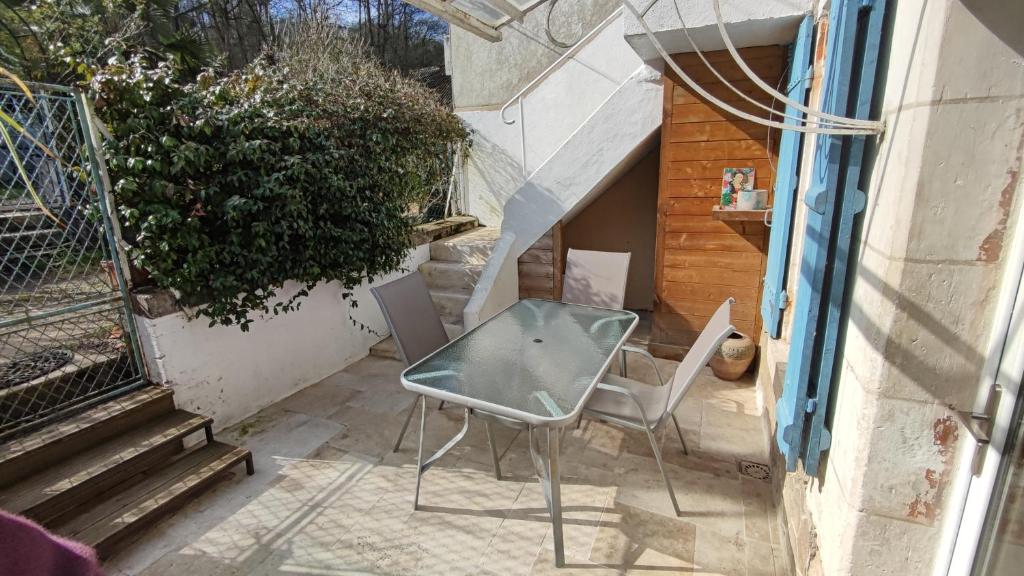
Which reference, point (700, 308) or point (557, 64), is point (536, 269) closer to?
point (700, 308)

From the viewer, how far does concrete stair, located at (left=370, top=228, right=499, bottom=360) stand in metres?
4.54

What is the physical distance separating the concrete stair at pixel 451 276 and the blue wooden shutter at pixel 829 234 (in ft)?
10.4

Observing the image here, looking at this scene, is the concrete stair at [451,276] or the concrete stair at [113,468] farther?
the concrete stair at [451,276]

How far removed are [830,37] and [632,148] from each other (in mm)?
2365

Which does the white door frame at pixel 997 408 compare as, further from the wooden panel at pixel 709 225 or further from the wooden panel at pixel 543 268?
the wooden panel at pixel 543 268

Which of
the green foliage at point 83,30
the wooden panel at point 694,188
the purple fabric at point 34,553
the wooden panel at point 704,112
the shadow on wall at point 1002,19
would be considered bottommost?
the purple fabric at point 34,553

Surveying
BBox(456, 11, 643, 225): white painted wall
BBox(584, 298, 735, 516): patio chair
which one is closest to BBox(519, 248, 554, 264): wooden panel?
BBox(456, 11, 643, 225): white painted wall

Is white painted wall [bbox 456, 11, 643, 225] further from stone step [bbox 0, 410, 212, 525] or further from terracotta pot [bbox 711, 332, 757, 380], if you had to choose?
stone step [bbox 0, 410, 212, 525]

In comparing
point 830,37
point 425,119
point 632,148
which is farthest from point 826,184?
point 425,119

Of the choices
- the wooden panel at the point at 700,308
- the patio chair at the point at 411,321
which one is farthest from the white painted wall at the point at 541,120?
the patio chair at the point at 411,321

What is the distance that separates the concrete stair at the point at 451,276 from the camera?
14.9ft

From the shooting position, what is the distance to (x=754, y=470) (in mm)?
2693

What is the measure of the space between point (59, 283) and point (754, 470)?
4.07 metres

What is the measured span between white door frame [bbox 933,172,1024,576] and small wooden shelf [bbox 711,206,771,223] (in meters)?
2.41
